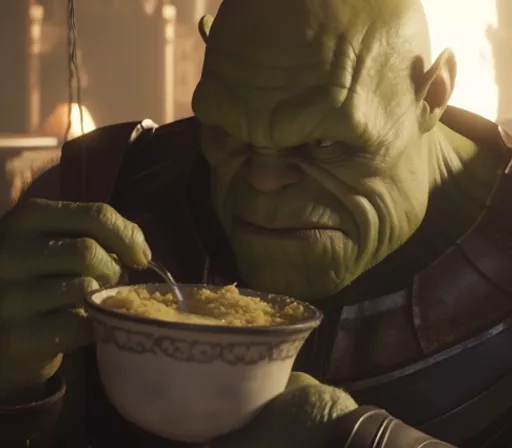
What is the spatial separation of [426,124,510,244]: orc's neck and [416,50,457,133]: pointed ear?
0.13 feet

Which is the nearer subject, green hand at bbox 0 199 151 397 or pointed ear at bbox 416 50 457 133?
green hand at bbox 0 199 151 397

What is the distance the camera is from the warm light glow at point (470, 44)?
169 centimetres

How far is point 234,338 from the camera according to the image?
502mm

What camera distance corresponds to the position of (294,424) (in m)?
0.58

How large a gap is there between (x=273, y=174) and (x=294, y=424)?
0.23m

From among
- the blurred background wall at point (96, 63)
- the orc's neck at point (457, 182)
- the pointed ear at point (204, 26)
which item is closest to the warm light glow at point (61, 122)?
the blurred background wall at point (96, 63)

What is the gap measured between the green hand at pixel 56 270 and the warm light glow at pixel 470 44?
121 centimetres

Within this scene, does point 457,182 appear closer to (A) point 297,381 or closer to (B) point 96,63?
(A) point 297,381

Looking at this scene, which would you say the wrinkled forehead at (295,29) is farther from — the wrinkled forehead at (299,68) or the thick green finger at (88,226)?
the thick green finger at (88,226)

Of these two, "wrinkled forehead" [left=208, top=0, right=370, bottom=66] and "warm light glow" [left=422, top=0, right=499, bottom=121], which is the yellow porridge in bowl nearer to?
"wrinkled forehead" [left=208, top=0, right=370, bottom=66]

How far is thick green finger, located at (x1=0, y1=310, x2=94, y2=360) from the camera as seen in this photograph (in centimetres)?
60

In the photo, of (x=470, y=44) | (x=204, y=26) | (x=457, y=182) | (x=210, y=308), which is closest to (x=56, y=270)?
(x=210, y=308)

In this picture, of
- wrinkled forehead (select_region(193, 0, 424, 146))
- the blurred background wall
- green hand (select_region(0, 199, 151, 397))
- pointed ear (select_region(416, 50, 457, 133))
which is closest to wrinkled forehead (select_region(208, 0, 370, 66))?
wrinkled forehead (select_region(193, 0, 424, 146))

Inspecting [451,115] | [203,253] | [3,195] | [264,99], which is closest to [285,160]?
[264,99]
